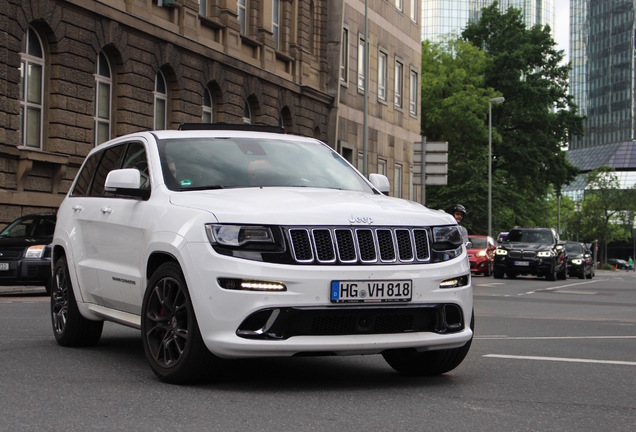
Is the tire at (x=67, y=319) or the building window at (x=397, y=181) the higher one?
the building window at (x=397, y=181)

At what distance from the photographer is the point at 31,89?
2575 centimetres

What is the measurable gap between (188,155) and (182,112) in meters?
23.8

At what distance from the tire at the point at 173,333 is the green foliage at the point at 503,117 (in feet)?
174

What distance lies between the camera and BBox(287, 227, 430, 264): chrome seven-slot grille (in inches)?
263

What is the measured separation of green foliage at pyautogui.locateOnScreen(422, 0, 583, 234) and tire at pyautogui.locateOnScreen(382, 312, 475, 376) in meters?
52.2

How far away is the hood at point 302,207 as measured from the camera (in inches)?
266

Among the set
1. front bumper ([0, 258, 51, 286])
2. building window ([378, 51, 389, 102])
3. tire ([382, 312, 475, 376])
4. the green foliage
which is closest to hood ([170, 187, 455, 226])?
tire ([382, 312, 475, 376])

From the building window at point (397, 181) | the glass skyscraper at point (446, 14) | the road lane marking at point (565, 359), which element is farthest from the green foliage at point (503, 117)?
the glass skyscraper at point (446, 14)

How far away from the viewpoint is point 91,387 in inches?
270

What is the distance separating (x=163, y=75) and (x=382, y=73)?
68.4ft

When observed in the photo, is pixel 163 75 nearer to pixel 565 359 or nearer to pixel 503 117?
pixel 565 359

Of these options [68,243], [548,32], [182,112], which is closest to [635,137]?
[548,32]

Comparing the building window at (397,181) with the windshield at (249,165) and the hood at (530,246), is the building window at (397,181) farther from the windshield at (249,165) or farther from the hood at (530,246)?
the windshield at (249,165)

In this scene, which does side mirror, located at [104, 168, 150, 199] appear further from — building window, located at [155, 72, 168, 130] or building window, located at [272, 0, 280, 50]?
building window, located at [272, 0, 280, 50]
